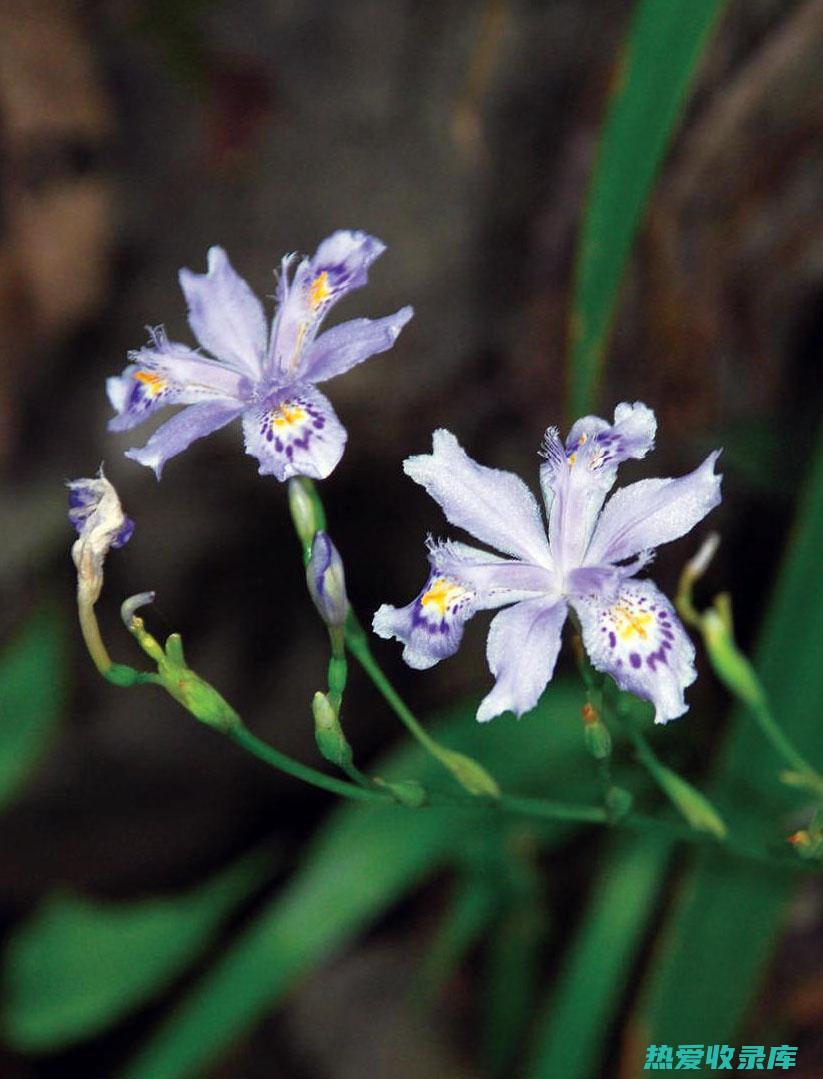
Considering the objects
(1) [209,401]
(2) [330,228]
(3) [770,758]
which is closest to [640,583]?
(1) [209,401]

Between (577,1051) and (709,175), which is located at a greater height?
(709,175)

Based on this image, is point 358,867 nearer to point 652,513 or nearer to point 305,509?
point 305,509

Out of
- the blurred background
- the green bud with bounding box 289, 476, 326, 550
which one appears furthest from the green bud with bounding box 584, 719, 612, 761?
the blurred background

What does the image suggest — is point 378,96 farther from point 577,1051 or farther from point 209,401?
point 577,1051

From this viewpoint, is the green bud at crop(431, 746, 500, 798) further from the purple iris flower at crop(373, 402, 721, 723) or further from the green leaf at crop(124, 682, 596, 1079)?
the green leaf at crop(124, 682, 596, 1079)

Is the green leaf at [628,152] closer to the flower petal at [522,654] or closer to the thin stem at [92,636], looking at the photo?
the flower petal at [522,654]

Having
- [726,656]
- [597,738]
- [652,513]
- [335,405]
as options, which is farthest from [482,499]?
[335,405]

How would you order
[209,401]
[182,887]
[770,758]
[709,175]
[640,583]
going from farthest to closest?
[182,887] → [709,175] → [770,758] → [209,401] → [640,583]
